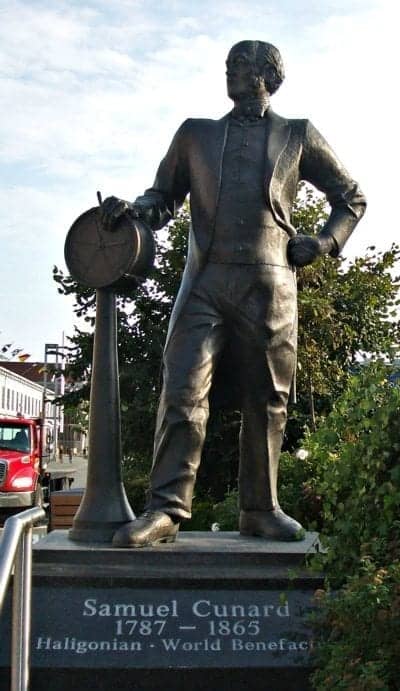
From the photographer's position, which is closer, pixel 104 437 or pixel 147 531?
pixel 147 531

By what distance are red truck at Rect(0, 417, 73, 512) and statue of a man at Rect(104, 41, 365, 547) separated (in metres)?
12.2

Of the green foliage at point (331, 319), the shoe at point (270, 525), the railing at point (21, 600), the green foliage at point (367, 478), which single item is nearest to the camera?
the railing at point (21, 600)

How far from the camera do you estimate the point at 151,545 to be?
16.1 ft

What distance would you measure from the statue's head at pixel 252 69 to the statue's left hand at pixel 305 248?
2.87 feet

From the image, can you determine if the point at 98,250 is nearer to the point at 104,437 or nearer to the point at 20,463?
the point at 104,437

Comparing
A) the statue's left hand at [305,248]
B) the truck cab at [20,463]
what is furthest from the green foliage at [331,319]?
the statue's left hand at [305,248]

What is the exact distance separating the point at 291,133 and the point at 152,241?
99cm

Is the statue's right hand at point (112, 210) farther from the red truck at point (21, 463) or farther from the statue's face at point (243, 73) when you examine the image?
the red truck at point (21, 463)

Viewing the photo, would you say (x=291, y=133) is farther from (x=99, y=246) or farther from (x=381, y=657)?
(x=381, y=657)

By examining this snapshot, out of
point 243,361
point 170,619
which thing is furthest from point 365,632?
point 243,361

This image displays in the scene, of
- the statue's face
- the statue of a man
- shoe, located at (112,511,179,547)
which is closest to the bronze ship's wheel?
the statue of a man

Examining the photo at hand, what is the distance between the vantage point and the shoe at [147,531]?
4832 millimetres

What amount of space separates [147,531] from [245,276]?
4.77 ft

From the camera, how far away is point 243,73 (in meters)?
5.60
